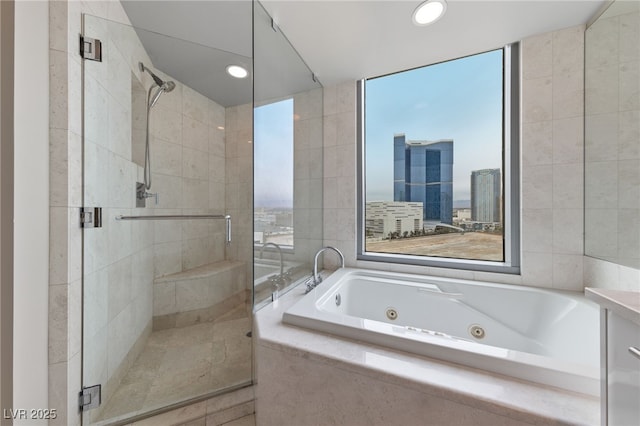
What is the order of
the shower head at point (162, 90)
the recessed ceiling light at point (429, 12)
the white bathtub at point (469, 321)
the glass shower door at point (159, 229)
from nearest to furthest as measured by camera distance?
1. the white bathtub at point (469, 321)
2. the glass shower door at point (159, 229)
3. the recessed ceiling light at point (429, 12)
4. the shower head at point (162, 90)

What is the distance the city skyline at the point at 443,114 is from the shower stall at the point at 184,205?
54 centimetres

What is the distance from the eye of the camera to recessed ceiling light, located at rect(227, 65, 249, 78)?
1.67 meters

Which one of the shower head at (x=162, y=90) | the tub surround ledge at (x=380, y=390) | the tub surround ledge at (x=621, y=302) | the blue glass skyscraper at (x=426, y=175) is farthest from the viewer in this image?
the blue glass skyscraper at (x=426, y=175)

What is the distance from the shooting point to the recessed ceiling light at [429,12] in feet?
4.05

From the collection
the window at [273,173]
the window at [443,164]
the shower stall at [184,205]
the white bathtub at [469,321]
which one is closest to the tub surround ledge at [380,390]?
the white bathtub at [469,321]

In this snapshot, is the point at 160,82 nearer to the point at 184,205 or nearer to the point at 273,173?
the point at 184,205

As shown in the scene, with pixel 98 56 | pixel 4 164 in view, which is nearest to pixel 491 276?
pixel 4 164

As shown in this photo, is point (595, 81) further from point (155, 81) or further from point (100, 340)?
point (100, 340)

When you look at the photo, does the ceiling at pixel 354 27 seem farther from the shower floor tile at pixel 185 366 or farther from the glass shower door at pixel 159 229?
the shower floor tile at pixel 185 366

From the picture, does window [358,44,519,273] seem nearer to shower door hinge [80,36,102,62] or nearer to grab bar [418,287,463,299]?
grab bar [418,287,463,299]

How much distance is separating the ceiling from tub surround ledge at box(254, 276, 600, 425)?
1793 mm

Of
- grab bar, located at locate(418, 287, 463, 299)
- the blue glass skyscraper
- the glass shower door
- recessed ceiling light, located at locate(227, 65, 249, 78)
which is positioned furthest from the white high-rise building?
recessed ceiling light, located at locate(227, 65, 249, 78)

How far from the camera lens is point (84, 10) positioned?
1.04 metres

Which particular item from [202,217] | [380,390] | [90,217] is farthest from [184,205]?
[380,390]
